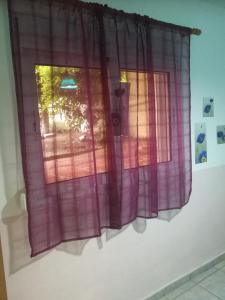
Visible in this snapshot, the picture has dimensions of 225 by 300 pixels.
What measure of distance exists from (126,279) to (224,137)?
1399mm

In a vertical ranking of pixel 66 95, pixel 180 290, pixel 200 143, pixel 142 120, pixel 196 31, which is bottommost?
pixel 180 290

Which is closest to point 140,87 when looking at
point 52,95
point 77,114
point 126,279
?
point 77,114

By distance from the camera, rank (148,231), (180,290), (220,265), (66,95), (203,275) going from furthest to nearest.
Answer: (220,265) < (203,275) < (180,290) < (148,231) < (66,95)

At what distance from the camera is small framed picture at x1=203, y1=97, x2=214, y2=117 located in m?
1.97

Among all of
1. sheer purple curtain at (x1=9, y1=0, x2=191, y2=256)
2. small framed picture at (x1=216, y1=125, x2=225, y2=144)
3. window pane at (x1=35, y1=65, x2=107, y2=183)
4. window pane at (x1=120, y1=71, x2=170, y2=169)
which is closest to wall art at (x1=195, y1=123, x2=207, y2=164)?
small framed picture at (x1=216, y1=125, x2=225, y2=144)

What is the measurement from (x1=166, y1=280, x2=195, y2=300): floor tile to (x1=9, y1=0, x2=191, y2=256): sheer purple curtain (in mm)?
712

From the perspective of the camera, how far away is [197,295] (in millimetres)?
1846

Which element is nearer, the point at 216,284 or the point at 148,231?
the point at 148,231

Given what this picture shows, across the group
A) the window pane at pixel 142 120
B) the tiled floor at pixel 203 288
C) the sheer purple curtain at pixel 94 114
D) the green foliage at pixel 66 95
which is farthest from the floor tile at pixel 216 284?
the green foliage at pixel 66 95

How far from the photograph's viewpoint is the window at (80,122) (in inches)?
49.1

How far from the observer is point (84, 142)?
1357mm

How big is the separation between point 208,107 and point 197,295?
1.44 metres

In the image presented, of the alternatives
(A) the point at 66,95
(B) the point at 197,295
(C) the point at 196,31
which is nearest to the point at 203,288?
(B) the point at 197,295

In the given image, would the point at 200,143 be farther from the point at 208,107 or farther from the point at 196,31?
the point at 196,31
